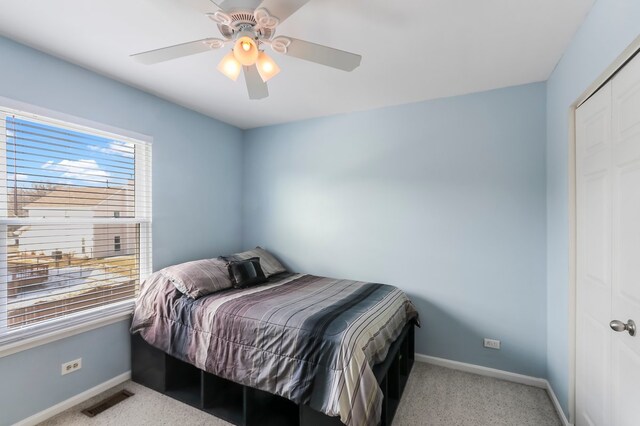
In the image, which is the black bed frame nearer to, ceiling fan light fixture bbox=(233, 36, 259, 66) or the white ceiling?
ceiling fan light fixture bbox=(233, 36, 259, 66)

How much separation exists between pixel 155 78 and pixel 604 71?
2990 mm

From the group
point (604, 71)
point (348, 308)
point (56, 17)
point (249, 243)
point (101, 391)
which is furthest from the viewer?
point (249, 243)

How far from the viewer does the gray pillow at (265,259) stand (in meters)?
3.17

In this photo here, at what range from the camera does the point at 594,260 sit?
1.65 meters

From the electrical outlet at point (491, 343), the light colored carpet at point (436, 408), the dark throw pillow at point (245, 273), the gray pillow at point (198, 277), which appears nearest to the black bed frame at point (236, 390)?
the light colored carpet at point (436, 408)

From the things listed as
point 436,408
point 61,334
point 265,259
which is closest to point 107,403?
point 61,334

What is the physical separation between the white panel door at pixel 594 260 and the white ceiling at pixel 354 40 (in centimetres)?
60

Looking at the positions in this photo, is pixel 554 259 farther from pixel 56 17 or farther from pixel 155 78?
pixel 56 17

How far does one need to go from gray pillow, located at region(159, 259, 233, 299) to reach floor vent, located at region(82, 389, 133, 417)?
90 cm

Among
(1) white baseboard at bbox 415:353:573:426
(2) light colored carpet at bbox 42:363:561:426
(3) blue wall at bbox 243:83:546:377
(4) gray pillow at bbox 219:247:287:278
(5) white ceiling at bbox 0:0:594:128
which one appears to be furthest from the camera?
(4) gray pillow at bbox 219:247:287:278

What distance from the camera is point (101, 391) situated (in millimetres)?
2332

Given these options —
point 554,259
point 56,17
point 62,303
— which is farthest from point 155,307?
point 554,259

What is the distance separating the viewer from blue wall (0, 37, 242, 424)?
6.39 ft

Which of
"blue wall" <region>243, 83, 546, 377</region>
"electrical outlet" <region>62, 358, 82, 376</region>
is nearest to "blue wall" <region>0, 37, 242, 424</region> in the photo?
"electrical outlet" <region>62, 358, 82, 376</region>
